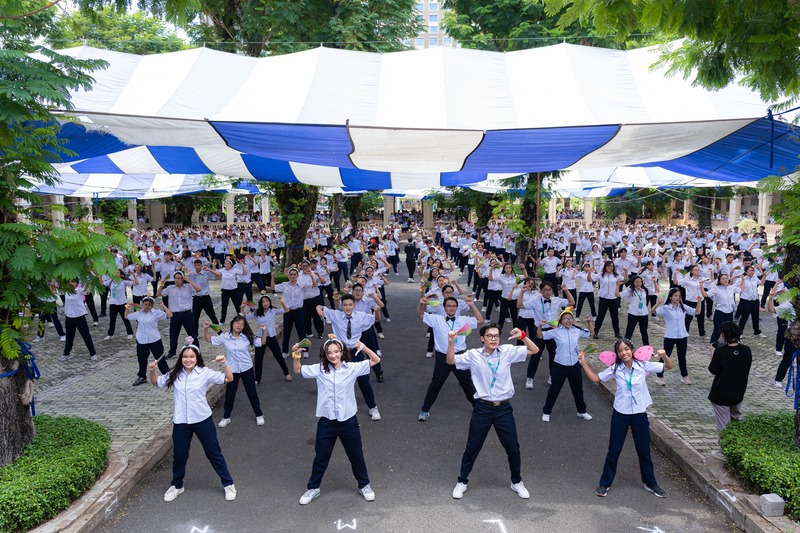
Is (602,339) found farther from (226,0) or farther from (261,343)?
(226,0)

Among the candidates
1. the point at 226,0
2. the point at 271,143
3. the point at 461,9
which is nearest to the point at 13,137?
the point at 271,143

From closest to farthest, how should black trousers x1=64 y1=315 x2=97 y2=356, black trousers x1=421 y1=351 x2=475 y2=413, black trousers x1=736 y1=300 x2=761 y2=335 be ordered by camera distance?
black trousers x1=421 y1=351 x2=475 y2=413 < black trousers x1=64 y1=315 x2=97 y2=356 < black trousers x1=736 y1=300 x2=761 y2=335

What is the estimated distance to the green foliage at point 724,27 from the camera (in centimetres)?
Answer: 449

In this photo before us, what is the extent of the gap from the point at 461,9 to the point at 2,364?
17688 mm

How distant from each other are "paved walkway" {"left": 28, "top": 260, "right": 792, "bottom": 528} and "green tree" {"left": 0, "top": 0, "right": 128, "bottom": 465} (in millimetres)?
1182

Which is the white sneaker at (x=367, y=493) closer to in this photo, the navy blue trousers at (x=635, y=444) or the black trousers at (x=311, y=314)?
the navy blue trousers at (x=635, y=444)

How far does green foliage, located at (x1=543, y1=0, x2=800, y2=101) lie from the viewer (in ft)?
14.7

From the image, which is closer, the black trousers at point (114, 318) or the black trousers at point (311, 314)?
the black trousers at point (311, 314)

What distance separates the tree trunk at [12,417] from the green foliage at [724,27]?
6.30m

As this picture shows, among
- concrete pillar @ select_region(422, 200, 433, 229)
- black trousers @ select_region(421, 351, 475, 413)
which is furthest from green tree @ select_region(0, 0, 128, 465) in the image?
concrete pillar @ select_region(422, 200, 433, 229)

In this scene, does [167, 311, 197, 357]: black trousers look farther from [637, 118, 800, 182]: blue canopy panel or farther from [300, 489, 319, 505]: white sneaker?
[637, 118, 800, 182]: blue canopy panel

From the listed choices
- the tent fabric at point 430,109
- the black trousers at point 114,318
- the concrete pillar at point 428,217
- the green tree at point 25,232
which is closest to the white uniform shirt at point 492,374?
the tent fabric at point 430,109

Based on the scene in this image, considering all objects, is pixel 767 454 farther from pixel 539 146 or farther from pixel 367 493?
pixel 539 146

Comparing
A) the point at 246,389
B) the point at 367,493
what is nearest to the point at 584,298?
the point at 246,389
